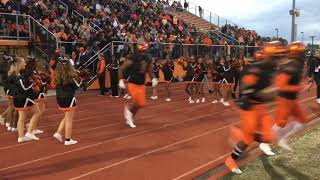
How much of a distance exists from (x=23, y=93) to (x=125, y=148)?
8.49 feet

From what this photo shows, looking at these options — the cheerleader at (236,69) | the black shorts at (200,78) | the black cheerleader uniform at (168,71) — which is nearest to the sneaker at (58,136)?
the black shorts at (200,78)

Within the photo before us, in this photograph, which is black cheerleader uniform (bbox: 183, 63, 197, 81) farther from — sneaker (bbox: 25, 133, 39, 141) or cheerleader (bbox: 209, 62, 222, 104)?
sneaker (bbox: 25, 133, 39, 141)

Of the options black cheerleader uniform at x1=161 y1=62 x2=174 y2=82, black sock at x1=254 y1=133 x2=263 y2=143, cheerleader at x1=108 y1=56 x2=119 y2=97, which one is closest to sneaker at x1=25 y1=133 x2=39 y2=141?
black sock at x1=254 y1=133 x2=263 y2=143

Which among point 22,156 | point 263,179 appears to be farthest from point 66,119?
point 263,179

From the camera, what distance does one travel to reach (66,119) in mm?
10289

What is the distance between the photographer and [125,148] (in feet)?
33.6

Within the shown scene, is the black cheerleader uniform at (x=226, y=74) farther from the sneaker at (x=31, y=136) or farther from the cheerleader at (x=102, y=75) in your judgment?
the sneaker at (x=31, y=136)

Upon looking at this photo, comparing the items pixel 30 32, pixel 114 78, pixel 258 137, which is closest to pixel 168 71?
pixel 114 78

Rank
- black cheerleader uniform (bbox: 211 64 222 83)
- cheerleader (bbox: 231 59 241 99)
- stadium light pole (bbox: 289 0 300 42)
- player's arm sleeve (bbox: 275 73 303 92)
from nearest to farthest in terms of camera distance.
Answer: player's arm sleeve (bbox: 275 73 303 92) → black cheerleader uniform (bbox: 211 64 222 83) → cheerleader (bbox: 231 59 241 99) → stadium light pole (bbox: 289 0 300 42)

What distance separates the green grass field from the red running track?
2.75ft

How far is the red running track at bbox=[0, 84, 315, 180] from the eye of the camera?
8.52 metres

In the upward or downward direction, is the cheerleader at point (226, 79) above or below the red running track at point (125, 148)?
above

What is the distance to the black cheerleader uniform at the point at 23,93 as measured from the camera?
10641 mm

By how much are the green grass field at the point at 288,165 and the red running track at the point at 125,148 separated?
0.84 meters
